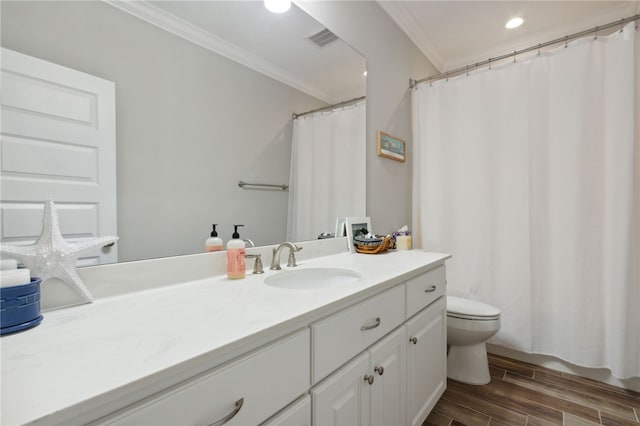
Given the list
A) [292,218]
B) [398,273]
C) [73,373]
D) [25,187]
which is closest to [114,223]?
[25,187]

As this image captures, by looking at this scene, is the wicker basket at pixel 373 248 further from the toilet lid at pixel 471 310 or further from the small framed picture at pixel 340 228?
the toilet lid at pixel 471 310

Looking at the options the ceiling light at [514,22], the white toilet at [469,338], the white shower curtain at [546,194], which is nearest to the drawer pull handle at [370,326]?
the white toilet at [469,338]

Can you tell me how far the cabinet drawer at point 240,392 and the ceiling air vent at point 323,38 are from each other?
1.47m

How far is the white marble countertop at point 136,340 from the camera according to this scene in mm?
402

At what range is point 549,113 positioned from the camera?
6.40 ft

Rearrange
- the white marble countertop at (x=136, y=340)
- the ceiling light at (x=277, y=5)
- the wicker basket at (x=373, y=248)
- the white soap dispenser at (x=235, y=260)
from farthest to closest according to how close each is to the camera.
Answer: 1. the wicker basket at (x=373, y=248)
2. the ceiling light at (x=277, y=5)
3. the white soap dispenser at (x=235, y=260)
4. the white marble countertop at (x=136, y=340)

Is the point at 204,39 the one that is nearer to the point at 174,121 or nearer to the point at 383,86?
the point at 174,121

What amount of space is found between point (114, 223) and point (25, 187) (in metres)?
0.21

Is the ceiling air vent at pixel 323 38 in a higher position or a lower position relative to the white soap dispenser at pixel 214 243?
higher

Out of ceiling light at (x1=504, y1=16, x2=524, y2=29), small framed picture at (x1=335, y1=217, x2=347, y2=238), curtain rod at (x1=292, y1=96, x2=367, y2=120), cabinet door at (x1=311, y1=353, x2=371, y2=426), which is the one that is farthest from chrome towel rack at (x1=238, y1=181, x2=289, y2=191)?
ceiling light at (x1=504, y1=16, x2=524, y2=29)

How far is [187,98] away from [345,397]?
1099 mm

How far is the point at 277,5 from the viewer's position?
1355mm

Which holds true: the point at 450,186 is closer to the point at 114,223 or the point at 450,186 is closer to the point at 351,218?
the point at 351,218

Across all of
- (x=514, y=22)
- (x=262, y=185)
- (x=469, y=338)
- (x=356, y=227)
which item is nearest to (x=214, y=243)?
(x=262, y=185)
